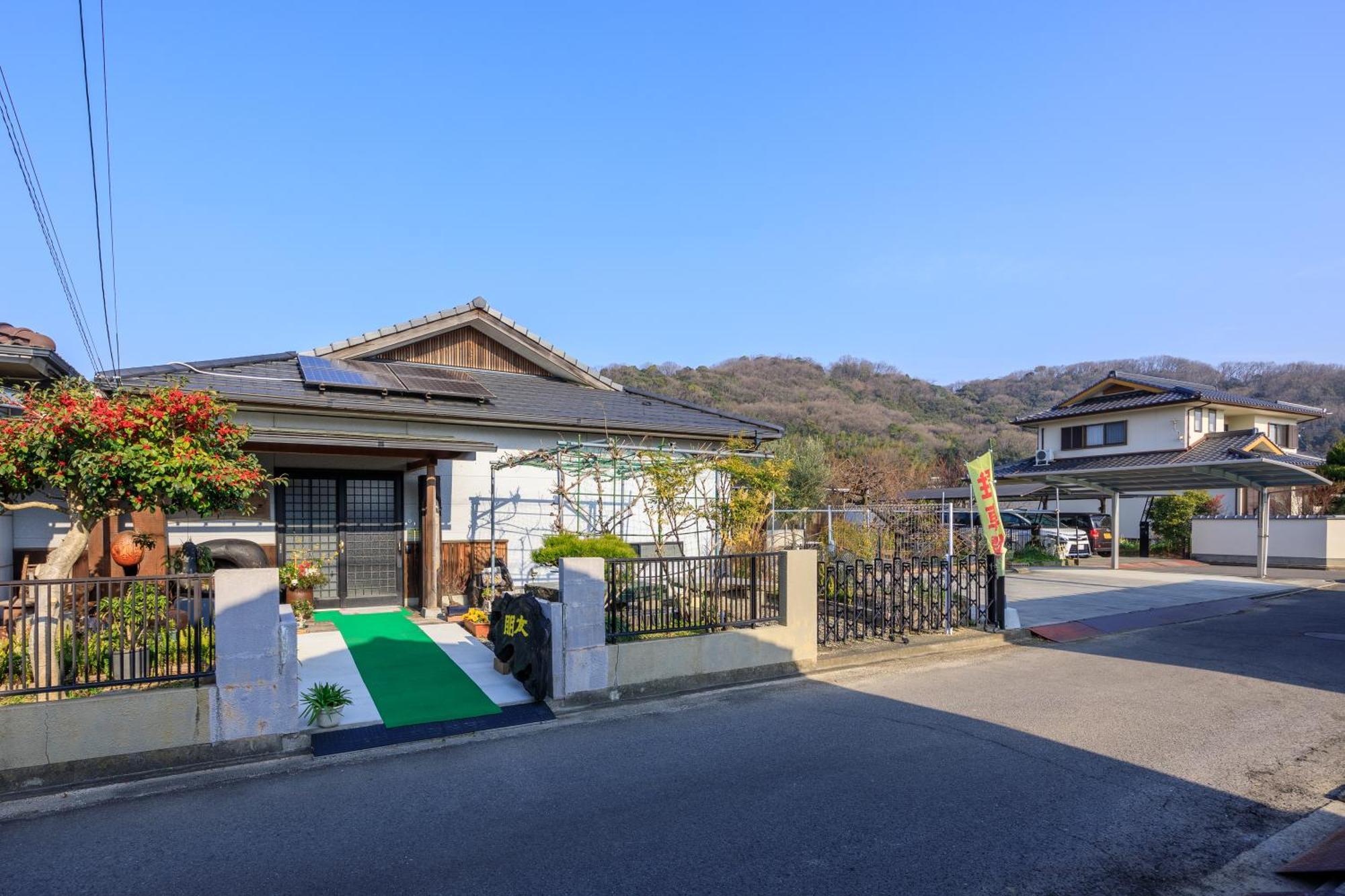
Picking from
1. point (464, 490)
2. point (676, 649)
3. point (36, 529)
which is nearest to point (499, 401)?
point (464, 490)

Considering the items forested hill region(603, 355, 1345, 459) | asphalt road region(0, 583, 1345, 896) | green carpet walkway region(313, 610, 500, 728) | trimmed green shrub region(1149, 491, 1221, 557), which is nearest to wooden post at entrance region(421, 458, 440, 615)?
green carpet walkway region(313, 610, 500, 728)

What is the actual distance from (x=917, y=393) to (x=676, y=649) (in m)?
70.2

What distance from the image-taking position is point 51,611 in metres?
5.21

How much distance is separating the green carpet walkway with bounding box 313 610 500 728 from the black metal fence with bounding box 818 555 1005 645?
456 cm

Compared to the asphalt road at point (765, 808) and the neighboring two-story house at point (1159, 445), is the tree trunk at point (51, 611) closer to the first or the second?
the asphalt road at point (765, 808)

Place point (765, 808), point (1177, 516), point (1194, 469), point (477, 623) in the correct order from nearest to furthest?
point (765, 808)
point (477, 623)
point (1194, 469)
point (1177, 516)

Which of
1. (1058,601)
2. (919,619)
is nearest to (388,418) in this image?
(919,619)

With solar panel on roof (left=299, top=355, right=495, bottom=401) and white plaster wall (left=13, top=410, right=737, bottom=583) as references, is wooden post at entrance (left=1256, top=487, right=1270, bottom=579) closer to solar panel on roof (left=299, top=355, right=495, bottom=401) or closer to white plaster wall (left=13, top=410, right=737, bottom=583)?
white plaster wall (left=13, top=410, right=737, bottom=583)

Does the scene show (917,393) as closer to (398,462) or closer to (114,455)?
(398,462)

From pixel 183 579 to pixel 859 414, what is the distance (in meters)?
57.8

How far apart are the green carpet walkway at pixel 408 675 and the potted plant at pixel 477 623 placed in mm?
591

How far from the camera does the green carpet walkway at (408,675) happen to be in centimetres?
646

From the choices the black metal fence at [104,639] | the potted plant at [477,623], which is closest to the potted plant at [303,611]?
the potted plant at [477,623]

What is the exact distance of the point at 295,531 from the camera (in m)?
11.0
